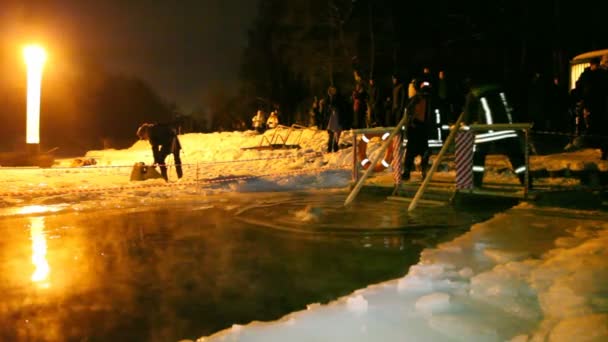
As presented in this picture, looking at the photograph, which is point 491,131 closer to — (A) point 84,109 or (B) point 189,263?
(B) point 189,263

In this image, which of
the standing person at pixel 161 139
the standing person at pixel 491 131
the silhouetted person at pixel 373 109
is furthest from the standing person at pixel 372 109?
the standing person at pixel 491 131

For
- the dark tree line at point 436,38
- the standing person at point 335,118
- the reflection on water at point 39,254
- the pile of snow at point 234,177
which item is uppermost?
the dark tree line at point 436,38

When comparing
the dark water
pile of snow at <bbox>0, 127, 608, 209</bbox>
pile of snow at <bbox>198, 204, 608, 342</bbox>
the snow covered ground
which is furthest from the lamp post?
pile of snow at <bbox>198, 204, 608, 342</bbox>

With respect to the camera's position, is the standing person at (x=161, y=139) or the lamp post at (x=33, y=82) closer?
the standing person at (x=161, y=139)

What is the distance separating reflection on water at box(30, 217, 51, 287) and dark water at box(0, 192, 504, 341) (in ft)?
0.05

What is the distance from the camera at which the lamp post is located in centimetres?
1869

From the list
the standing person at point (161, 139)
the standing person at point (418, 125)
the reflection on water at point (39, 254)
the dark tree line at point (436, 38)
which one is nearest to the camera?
the reflection on water at point (39, 254)

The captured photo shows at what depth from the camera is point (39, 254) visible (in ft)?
21.5

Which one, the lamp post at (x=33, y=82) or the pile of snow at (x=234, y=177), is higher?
the lamp post at (x=33, y=82)

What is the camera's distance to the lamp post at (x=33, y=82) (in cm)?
1869

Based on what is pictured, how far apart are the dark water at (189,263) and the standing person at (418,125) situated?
149 centimetres

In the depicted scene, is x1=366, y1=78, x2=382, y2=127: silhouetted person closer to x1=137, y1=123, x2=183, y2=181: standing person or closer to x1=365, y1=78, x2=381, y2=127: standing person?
x1=365, y1=78, x2=381, y2=127: standing person

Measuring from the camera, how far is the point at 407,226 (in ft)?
25.1

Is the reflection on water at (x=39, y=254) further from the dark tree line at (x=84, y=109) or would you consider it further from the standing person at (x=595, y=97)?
the dark tree line at (x=84, y=109)
